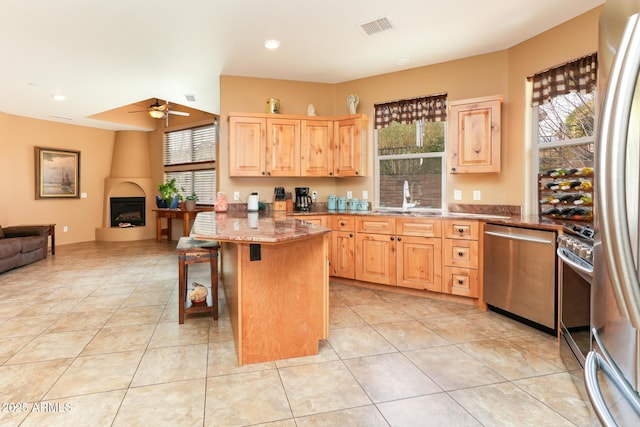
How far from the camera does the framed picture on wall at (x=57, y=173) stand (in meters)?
6.91

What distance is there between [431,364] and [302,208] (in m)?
2.68

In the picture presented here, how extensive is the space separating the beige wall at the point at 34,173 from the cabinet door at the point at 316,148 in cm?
572

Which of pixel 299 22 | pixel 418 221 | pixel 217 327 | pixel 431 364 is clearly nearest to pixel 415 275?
pixel 418 221

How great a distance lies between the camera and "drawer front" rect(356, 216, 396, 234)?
3.85 metres

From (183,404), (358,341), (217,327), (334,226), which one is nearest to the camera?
(183,404)

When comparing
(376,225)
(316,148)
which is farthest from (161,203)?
(376,225)

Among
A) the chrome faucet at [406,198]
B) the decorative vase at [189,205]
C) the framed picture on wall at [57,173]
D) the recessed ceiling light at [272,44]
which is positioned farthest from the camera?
the framed picture on wall at [57,173]

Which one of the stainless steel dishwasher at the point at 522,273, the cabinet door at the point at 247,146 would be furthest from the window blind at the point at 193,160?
the stainless steel dishwasher at the point at 522,273

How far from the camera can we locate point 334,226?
425 cm

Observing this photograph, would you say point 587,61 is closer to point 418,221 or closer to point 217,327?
point 418,221

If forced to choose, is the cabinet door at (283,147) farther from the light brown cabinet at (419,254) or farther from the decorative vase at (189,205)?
the decorative vase at (189,205)

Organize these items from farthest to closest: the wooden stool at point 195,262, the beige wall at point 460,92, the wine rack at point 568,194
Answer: the beige wall at point 460,92 < the wooden stool at point 195,262 < the wine rack at point 568,194

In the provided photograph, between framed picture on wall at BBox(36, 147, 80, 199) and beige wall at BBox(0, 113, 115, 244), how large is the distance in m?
0.09

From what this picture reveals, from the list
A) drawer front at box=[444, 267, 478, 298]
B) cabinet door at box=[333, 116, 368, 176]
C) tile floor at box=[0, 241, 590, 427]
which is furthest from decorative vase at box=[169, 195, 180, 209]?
drawer front at box=[444, 267, 478, 298]
